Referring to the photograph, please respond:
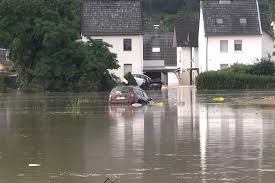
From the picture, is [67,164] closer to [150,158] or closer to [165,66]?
[150,158]

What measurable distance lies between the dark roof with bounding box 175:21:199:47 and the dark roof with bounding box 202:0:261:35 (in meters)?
12.6

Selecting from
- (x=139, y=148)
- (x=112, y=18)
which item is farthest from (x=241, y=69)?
(x=139, y=148)

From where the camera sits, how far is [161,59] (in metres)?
107

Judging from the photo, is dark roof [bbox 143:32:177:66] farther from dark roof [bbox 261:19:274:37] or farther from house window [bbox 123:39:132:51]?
dark roof [bbox 261:19:274:37]

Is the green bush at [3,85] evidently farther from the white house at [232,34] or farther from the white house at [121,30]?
the white house at [232,34]

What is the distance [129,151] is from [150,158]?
1.52m

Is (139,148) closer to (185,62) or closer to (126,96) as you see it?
(126,96)

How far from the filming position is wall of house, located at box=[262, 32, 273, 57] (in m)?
87.6

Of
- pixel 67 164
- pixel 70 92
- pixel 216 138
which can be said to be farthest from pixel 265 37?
pixel 67 164

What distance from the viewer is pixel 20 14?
65062 mm

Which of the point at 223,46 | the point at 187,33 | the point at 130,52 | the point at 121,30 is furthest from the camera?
the point at 187,33

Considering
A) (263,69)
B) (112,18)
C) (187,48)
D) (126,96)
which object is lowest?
(126,96)

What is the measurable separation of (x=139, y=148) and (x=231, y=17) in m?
69.1

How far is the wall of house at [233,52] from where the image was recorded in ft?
283
